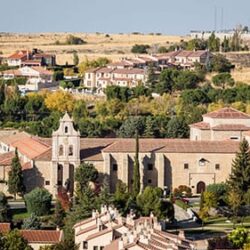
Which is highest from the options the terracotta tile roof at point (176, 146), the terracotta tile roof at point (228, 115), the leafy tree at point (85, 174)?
the terracotta tile roof at point (228, 115)

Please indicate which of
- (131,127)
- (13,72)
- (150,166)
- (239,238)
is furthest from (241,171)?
(13,72)

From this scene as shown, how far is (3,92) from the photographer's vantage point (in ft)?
272

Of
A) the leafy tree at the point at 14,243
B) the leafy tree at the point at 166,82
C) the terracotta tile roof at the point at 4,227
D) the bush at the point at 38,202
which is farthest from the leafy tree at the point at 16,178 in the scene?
the leafy tree at the point at 166,82

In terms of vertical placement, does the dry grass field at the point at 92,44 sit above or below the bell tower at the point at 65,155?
above

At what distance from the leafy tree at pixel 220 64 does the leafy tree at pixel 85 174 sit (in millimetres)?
43664

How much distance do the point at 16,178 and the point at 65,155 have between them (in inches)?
114

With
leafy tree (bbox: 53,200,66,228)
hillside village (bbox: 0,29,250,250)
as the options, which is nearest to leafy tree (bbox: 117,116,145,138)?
hillside village (bbox: 0,29,250,250)

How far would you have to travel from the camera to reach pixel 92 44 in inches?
5512

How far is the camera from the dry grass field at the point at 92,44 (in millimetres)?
119150

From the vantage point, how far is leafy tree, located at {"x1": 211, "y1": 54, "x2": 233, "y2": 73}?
9306 cm

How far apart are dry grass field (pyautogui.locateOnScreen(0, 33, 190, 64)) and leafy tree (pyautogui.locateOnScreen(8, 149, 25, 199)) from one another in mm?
61319

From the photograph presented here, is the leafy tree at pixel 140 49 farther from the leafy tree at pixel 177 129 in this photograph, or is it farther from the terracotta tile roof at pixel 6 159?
the terracotta tile roof at pixel 6 159

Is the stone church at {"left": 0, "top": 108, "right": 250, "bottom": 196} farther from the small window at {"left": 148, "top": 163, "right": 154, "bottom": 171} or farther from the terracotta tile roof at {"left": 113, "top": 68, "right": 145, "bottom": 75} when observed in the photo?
the terracotta tile roof at {"left": 113, "top": 68, "right": 145, "bottom": 75}

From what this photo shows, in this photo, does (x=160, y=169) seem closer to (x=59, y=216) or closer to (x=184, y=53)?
(x=59, y=216)
